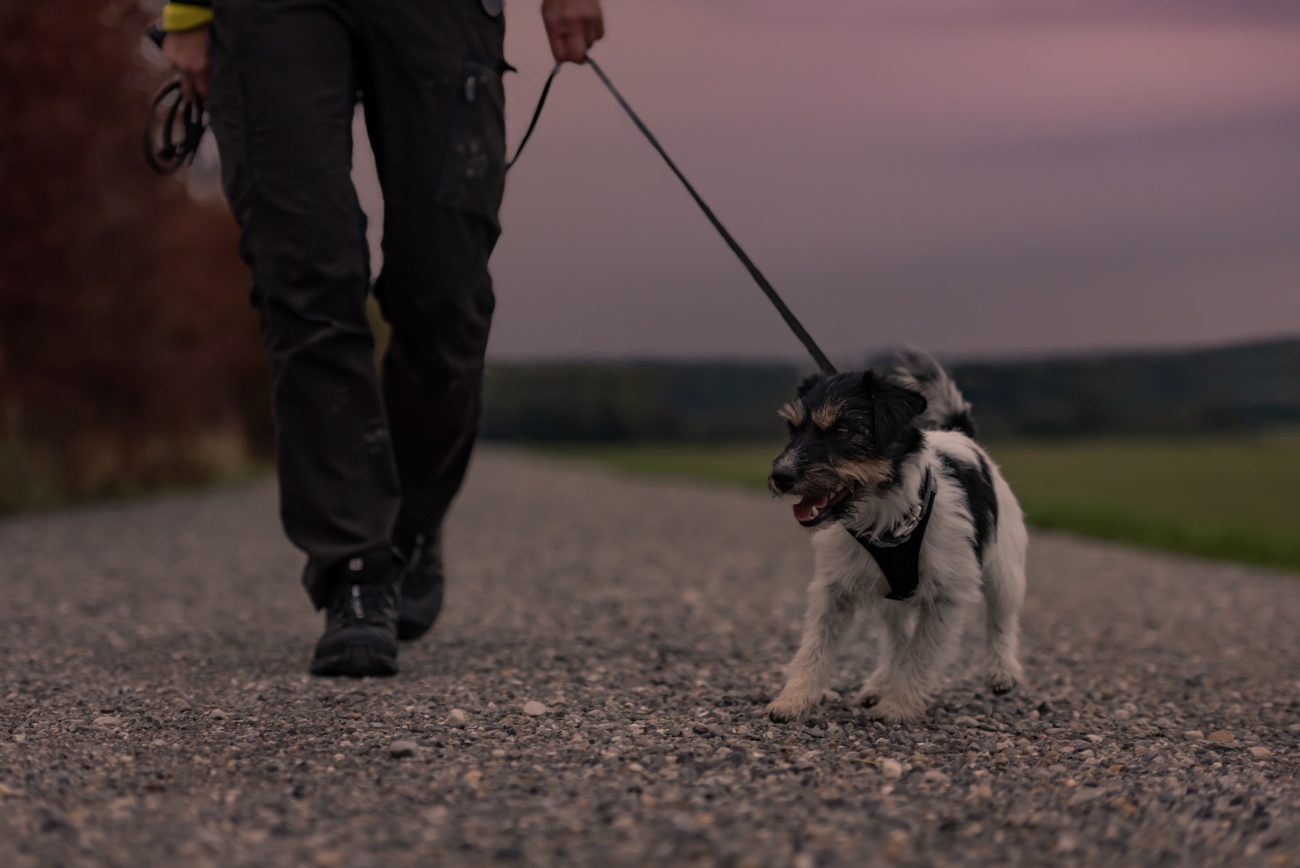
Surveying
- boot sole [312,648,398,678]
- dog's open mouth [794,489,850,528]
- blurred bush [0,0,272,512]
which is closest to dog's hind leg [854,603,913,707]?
dog's open mouth [794,489,850,528]

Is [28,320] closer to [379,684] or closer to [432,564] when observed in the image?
[432,564]

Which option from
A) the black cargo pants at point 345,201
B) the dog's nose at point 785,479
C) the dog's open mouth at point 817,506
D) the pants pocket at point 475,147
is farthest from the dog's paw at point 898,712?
the pants pocket at point 475,147

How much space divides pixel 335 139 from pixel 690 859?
2372mm

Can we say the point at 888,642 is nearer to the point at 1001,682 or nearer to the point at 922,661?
the point at 922,661

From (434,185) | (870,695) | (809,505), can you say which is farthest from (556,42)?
(870,695)

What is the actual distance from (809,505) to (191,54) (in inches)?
93.6

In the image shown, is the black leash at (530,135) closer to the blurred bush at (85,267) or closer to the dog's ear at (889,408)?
the dog's ear at (889,408)

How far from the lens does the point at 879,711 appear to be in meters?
3.06

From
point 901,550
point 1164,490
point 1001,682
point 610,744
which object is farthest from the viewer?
point 1164,490

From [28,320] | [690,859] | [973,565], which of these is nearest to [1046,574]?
[973,565]

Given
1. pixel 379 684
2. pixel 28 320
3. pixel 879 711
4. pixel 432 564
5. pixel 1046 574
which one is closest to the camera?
pixel 879 711

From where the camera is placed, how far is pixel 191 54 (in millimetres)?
3566

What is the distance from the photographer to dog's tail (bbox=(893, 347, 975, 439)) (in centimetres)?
401

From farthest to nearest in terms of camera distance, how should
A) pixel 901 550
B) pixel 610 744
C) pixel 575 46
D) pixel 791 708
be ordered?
1. pixel 575 46
2. pixel 901 550
3. pixel 791 708
4. pixel 610 744
